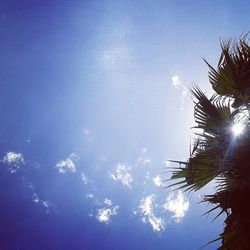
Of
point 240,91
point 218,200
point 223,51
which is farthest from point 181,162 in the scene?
point 223,51

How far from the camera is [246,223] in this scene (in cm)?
398

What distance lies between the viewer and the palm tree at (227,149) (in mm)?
4160

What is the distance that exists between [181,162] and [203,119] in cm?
105

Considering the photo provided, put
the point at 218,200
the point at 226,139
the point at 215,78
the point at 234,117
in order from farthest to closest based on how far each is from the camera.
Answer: the point at 215,78 < the point at 234,117 < the point at 226,139 < the point at 218,200

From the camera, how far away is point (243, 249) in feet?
13.1

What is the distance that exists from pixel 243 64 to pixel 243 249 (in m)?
2.92

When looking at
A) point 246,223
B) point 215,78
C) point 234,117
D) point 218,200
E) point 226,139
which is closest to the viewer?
point 246,223

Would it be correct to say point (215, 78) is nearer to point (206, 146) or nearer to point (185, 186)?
point (206, 146)

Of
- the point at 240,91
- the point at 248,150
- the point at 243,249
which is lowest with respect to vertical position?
the point at 243,249

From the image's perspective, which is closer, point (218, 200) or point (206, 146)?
point (218, 200)

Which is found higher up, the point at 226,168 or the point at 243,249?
the point at 226,168

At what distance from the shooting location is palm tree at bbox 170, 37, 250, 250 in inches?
164

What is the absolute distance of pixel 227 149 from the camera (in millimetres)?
4629

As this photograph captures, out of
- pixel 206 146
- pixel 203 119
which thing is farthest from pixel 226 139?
pixel 203 119
